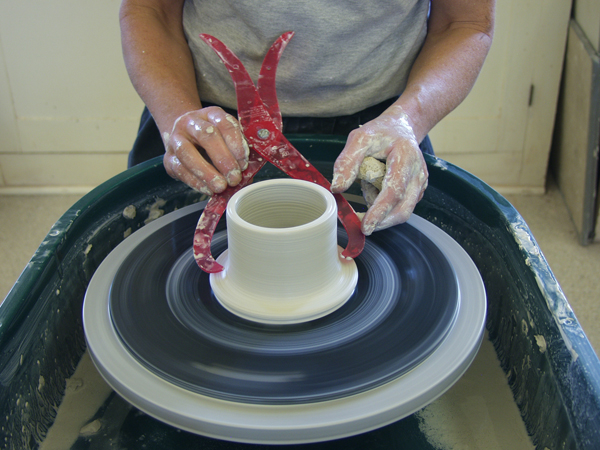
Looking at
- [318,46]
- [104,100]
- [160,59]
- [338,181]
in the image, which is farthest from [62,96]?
[338,181]

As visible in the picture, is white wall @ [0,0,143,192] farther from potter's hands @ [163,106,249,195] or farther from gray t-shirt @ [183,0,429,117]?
potter's hands @ [163,106,249,195]

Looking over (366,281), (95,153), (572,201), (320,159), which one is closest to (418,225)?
(366,281)

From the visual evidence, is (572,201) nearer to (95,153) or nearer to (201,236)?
(201,236)

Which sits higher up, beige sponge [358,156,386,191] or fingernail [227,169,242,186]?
beige sponge [358,156,386,191]

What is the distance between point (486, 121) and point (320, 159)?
1438 millimetres

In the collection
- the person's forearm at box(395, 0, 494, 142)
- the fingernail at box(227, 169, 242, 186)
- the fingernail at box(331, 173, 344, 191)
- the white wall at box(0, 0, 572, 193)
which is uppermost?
the person's forearm at box(395, 0, 494, 142)

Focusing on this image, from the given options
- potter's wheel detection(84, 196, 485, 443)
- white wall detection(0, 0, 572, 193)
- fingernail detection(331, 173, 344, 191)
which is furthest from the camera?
white wall detection(0, 0, 572, 193)

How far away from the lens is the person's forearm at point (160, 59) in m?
1.00

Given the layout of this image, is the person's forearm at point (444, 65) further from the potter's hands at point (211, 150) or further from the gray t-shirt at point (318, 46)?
the potter's hands at point (211, 150)

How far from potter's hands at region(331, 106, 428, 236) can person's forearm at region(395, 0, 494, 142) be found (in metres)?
0.12

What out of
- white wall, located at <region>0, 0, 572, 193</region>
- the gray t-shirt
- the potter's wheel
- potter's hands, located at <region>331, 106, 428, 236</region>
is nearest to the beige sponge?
potter's hands, located at <region>331, 106, 428, 236</region>

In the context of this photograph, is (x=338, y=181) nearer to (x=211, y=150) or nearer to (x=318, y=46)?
(x=211, y=150)

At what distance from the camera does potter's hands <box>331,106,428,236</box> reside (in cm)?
79

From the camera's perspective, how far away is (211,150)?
82 cm
